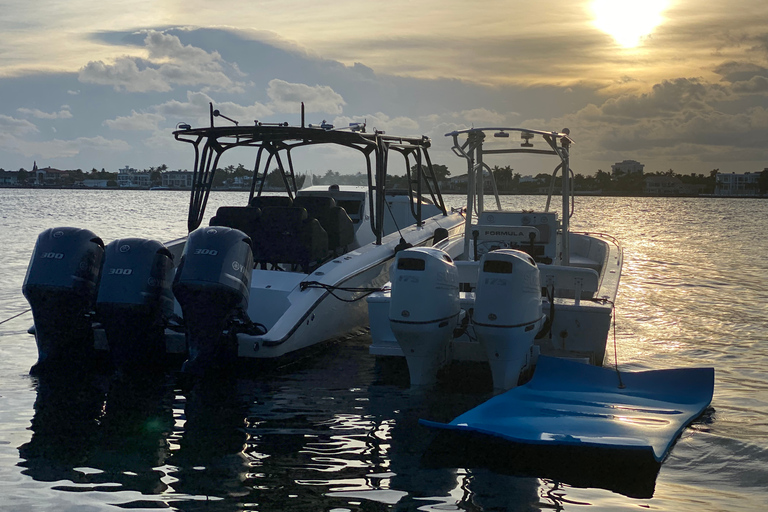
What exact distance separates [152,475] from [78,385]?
2.51 meters

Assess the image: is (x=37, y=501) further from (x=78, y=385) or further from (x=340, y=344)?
(x=340, y=344)

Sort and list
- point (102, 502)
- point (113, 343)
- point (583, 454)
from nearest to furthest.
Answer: point (102, 502)
point (583, 454)
point (113, 343)

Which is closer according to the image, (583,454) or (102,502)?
(102,502)

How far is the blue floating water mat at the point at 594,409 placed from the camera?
5285 mm

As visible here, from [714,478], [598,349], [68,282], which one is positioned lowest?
[714,478]

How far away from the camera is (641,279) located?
17.9m

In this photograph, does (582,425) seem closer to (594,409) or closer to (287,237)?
(594,409)

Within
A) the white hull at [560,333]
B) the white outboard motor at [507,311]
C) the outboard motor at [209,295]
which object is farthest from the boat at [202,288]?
the white outboard motor at [507,311]

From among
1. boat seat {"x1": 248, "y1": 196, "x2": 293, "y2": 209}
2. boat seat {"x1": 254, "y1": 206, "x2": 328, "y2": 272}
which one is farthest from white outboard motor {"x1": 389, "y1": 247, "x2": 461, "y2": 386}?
boat seat {"x1": 248, "y1": 196, "x2": 293, "y2": 209}

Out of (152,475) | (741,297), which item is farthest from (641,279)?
(152,475)

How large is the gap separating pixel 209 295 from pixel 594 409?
3.18m

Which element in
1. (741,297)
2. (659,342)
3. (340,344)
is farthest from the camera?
(741,297)

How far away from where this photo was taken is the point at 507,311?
643cm

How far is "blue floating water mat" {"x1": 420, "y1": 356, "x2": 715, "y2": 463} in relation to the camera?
529 centimetres
